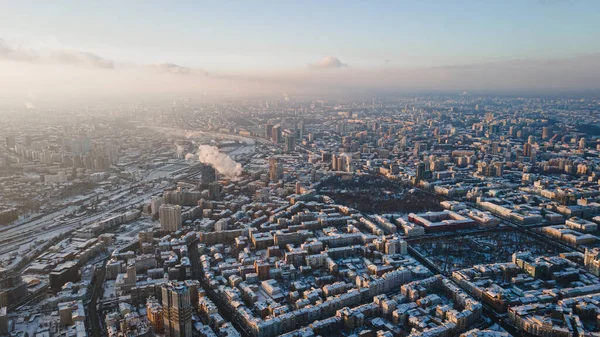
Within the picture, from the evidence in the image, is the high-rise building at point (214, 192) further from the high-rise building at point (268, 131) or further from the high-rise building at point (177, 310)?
the high-rise building at point (268, 131)

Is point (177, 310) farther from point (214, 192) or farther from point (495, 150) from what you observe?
point (495, 150)

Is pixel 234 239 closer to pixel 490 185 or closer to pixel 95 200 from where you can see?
pixel 95 200

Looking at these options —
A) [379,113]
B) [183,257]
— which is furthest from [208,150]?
[379,113]

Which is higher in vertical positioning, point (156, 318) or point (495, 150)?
point (495, 150)

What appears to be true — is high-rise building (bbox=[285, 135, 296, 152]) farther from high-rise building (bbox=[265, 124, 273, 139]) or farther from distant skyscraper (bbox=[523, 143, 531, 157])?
distant skyscraper (bbox=[523, 143, 531, 157])

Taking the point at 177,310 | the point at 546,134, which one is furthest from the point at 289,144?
the point at 177,310

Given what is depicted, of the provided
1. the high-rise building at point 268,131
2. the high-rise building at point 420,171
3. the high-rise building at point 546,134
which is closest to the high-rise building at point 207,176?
the high-rise building at point 420,171

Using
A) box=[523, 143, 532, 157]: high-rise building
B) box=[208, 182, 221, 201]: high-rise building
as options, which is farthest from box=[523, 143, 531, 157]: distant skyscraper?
→ box=[208, 182, 221, 201]: high-rise building
